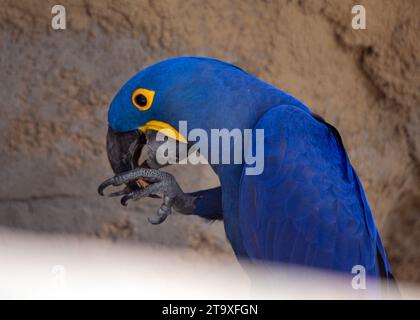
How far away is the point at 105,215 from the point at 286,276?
4.24 feet

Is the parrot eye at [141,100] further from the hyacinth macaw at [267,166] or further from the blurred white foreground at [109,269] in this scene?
the blurred white foreground at [109,269]

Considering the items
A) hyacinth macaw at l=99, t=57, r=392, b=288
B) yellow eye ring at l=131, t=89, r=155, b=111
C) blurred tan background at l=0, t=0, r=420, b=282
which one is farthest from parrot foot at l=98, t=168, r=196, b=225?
blurred tan background at l=0, t=0, r=420, b=282

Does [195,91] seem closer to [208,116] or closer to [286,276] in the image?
[208,116]

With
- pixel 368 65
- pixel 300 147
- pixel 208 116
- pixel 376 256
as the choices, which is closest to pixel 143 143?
pixel 208 116

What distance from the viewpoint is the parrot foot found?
1.59m

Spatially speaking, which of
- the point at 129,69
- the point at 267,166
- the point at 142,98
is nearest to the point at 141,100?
the point at 142,98

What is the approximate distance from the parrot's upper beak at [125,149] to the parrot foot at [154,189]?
0.17 ft

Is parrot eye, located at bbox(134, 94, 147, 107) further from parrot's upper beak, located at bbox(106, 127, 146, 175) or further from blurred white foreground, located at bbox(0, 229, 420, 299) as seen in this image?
blurred white foreground, located at bbox(0, 229, 420, 299)

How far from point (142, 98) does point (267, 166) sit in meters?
0.36

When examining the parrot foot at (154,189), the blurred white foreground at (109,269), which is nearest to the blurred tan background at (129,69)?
the blurred white foreground at (109,269)

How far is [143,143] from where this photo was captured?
1.66m

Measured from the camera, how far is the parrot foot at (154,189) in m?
1.59

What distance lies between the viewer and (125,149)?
1636mm

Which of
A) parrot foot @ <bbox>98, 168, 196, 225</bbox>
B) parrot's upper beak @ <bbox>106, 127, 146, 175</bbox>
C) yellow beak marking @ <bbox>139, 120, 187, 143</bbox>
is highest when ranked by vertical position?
yellow beak marking @ <bbox>139, 120, 187, 143</bbox>
